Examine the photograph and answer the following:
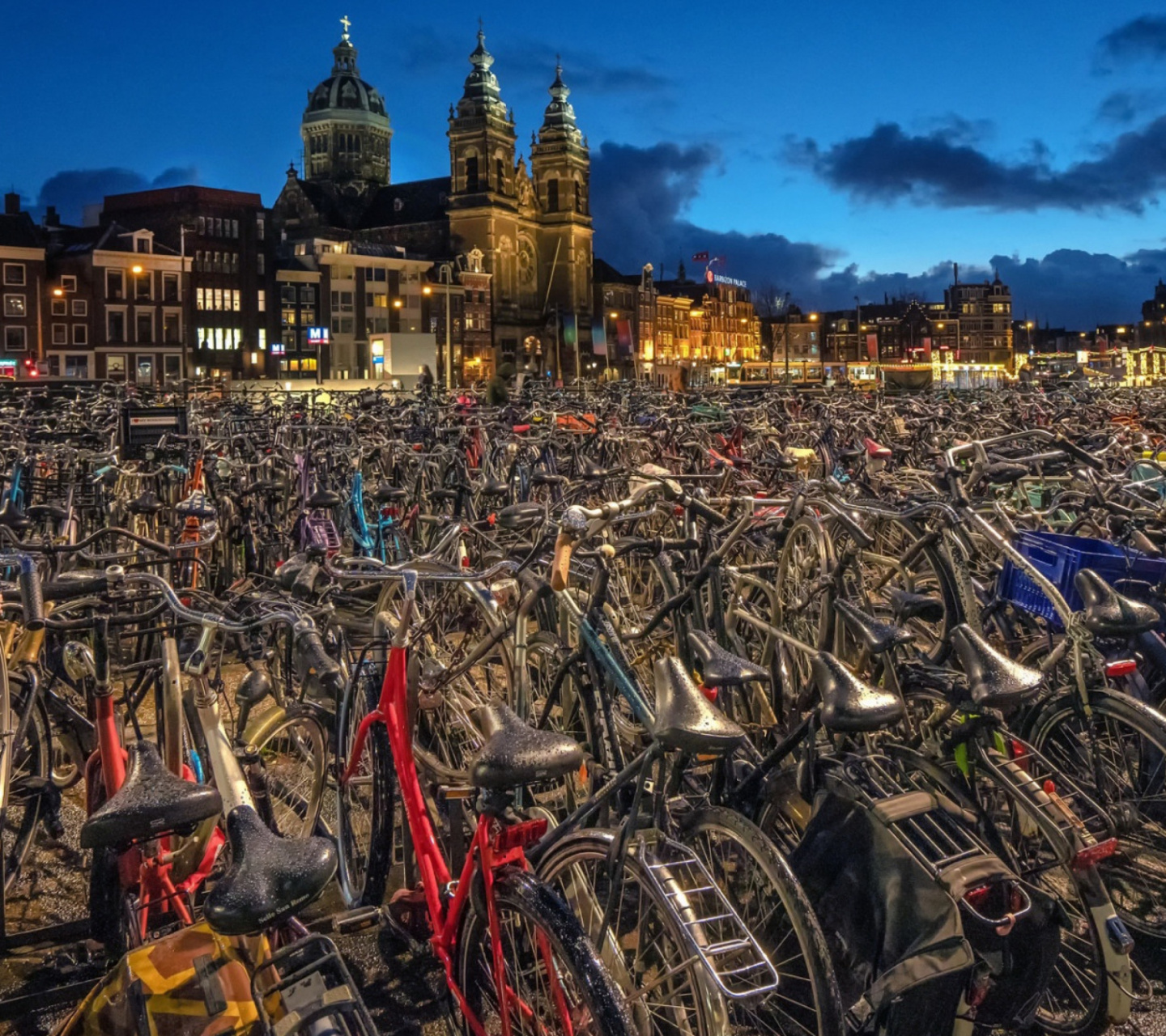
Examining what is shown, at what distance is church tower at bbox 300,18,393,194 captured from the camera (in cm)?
9975

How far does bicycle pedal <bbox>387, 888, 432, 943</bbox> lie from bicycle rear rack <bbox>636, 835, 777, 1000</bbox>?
1213mm

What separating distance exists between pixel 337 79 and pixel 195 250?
4806 cm

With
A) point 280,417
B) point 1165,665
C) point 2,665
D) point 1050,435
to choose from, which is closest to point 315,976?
point 2,665

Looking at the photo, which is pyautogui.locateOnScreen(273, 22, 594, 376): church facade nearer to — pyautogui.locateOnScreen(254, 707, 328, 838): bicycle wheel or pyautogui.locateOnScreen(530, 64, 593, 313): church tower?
pyautogui.locateOnScreen(530, 64, 593, 313): church tower

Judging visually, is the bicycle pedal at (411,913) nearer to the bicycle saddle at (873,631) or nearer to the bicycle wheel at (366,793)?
the bicycle wheel at (366,793)

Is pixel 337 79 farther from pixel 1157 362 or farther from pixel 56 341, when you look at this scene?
pixel 1157 362

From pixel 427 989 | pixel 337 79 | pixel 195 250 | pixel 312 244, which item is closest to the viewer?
pixel 427 989

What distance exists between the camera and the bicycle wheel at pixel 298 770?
418 cm

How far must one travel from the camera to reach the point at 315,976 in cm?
236

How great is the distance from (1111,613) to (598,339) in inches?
3578

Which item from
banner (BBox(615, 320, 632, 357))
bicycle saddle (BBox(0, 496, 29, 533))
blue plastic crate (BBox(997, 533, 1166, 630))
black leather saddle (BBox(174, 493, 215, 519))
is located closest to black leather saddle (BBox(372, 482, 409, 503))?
black leather saddle (BBox(174, 493, 215, 519))

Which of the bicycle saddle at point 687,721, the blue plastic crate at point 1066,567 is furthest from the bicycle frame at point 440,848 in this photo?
the blue plastic crate at point 1066,567

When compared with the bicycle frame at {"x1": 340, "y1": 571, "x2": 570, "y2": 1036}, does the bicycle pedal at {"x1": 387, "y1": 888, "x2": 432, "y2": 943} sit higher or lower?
lower

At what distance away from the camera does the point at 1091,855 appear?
3.15 m
